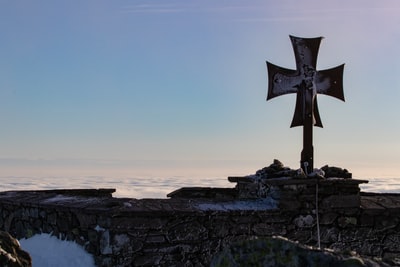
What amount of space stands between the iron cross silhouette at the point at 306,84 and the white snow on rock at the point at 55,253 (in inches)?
146

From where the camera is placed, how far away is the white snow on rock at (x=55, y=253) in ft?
23.4

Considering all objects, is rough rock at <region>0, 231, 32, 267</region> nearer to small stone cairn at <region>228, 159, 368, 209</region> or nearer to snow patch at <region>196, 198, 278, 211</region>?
snow patch at <region>196, 198, 278, 211</region>

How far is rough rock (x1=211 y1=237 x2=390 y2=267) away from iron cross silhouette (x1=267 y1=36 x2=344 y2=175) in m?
5.39

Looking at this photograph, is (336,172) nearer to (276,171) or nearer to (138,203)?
(276,171)

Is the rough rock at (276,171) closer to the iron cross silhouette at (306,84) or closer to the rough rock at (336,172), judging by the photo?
the iron cross silhouette at (306,84)

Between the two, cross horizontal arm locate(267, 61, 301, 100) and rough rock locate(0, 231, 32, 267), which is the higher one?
cross horizontal arm locate(267, 61, 301, 100)

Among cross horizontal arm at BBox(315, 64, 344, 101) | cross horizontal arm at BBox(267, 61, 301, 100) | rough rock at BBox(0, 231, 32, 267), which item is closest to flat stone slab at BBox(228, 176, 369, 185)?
cross horizontal arm at BBox(267, 61, 301, 100)

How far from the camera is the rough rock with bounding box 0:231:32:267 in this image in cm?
367

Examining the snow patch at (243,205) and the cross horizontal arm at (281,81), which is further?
the cross horizontal arm at (281,81)

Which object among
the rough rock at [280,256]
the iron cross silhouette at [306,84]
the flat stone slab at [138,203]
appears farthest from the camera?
the iron cross silhouette at [306,84]

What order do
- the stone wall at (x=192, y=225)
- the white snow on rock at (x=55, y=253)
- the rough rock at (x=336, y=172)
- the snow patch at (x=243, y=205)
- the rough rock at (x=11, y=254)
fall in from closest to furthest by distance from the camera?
the rough rock at (x=11, y=254) < the stone wall at (x=192, y=225) < the white snow on rock at (x=55, y=253) < the snow patch at (x=243, y=205) < the rough rock at (x=336, y=172)

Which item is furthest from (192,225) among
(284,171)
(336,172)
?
(336,172)

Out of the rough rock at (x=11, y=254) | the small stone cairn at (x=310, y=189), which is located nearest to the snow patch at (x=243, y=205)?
the small stone cairn at (x=310, y=189)

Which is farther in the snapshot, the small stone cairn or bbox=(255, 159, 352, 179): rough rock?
bbox=(255, 159, 352, 179): rough rock
